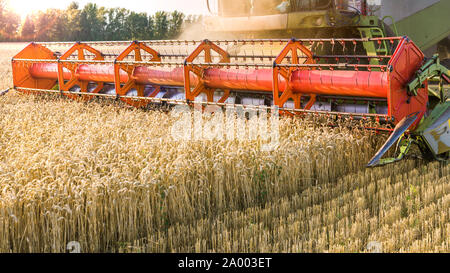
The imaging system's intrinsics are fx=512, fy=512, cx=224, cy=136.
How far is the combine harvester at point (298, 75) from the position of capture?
4707 mm

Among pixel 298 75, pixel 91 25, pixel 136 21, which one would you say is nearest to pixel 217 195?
pixel 298 75

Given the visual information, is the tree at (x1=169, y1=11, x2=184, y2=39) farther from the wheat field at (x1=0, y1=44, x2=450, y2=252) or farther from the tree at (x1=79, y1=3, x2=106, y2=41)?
the wheat field at (x1=0, y1=44, x2=450, y2=252)

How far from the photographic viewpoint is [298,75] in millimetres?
5367

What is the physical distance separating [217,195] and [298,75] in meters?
2.08

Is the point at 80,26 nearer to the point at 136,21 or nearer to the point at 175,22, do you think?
the point at 136,21

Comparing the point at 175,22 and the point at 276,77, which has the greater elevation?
the point at 175,22

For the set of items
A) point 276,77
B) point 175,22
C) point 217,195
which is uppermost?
point 175,22

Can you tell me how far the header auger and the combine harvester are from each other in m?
0.01

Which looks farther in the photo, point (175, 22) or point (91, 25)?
point (91, 25)

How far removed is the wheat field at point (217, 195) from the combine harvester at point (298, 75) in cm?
37

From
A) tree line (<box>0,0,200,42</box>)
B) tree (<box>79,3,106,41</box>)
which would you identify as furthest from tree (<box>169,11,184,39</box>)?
tree (<box>79,3,106,41</box>)

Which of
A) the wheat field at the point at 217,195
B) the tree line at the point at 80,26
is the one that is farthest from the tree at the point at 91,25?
the wheat field at the point at 217,195

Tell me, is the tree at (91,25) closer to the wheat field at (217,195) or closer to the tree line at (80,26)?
the tree line at (80,26)
